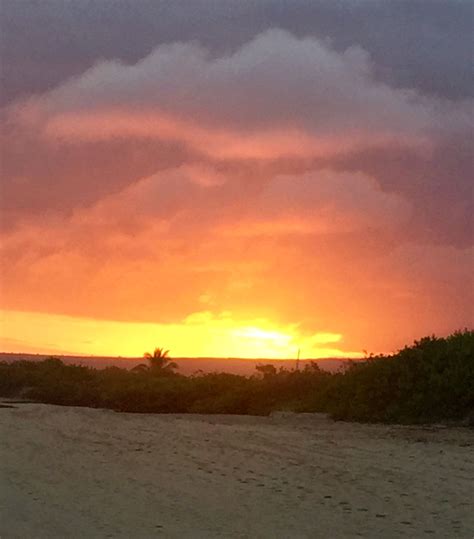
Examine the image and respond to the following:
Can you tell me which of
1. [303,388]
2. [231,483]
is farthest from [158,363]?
[231,483]

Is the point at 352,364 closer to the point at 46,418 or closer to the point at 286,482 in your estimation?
the point at 46,418

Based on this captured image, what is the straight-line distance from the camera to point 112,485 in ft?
48.5

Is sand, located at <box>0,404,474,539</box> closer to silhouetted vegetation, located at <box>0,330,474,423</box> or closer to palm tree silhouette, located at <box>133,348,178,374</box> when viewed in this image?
silhouetted vegetation, located at <box>0,330,474,423</box>

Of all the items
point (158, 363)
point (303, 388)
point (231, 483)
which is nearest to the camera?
point (231, 483)

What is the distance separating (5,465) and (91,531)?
19.4 ft

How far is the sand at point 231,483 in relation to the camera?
11.9 m

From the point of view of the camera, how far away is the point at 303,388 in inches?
1462

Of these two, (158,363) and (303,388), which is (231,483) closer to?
(303,388)

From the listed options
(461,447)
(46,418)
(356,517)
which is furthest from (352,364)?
(356,517)

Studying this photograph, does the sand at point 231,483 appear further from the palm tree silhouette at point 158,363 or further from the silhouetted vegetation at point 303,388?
the palm tree silhouette at point 158,363

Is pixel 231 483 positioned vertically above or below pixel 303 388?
below

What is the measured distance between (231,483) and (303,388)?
2260 cm

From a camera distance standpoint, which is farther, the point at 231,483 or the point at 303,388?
the point at 303,388

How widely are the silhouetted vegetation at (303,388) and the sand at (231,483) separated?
4.82m
